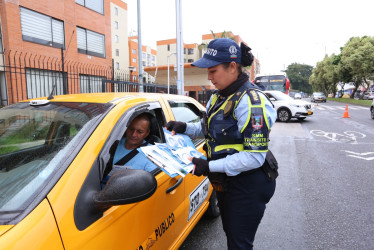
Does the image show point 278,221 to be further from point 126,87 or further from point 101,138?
point 126,87

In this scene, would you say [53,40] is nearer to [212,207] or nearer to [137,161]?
[212,207]

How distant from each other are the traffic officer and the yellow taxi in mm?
433

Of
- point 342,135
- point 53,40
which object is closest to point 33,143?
point 342,135

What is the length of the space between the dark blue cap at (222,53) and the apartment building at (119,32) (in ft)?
159

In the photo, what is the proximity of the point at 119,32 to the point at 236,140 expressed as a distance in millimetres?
51676

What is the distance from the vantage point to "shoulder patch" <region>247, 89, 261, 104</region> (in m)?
1.64

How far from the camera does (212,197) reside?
3219 mm

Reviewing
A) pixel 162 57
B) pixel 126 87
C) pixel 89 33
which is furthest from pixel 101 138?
pixel 162 57

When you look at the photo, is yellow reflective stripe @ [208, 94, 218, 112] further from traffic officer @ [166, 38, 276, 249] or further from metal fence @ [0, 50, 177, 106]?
metal fence @ [0, 50, 177, 106]

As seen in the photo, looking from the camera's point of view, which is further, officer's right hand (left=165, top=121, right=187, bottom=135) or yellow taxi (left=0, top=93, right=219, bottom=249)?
officer's right hand (left=165, top=121, right=187, bottom=135)

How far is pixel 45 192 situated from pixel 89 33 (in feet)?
61.1

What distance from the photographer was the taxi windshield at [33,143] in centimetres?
125

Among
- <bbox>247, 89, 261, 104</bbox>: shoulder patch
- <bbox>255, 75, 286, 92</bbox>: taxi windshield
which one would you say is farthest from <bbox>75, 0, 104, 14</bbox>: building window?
<bbox>247, 89, 261, 104</bbox>: shoulder patch

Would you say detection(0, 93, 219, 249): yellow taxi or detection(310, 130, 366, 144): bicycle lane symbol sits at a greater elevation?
detection(0, 93, 219, 249): yellow taxi
